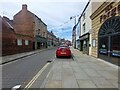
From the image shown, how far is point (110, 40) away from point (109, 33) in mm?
681

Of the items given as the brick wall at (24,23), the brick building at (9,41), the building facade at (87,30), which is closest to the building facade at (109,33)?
the building facade at (87,30)

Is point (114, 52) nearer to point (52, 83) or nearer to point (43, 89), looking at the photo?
point (52, 83)

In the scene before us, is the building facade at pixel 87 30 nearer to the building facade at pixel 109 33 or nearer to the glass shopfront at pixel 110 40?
the building facade at pixel 109 33

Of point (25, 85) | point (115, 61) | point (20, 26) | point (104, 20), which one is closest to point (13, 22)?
point (20, 26)

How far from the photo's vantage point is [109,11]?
1447 centimetres

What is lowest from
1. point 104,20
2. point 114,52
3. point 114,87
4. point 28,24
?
point 114,87

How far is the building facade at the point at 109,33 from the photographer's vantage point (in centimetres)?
1302

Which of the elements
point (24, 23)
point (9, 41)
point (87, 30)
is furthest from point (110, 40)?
point (24, 23)

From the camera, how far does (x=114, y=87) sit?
6.91m

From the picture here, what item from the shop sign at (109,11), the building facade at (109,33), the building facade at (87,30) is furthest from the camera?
the building facade at (87,30)

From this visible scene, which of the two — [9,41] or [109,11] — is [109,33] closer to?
[109,11]

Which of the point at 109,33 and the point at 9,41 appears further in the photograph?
the point at 9,41

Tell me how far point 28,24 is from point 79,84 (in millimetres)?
38167

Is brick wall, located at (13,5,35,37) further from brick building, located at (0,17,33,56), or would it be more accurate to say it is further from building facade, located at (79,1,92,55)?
building facade, located at (79,1,92,55)
